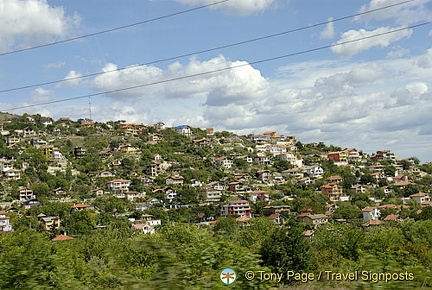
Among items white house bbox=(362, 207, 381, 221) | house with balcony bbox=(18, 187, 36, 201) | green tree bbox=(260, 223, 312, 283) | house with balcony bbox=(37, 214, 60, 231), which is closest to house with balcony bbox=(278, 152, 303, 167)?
white house bbox=(362, 207, 381, 221)

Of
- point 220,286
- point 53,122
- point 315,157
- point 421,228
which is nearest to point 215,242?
point 220,286

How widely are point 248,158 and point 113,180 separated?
101 feet

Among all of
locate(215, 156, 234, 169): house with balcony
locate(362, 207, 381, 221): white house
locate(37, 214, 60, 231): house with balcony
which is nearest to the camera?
locate(37, 214, 60, 231): house with balcony

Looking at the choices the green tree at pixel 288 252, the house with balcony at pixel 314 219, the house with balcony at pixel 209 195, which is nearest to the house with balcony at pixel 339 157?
the house with balcony at pixel 209 195

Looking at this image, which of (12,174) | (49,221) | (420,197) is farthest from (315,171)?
(12,174)

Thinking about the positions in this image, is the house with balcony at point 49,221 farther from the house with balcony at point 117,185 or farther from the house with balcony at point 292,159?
the house with balcony at point 292,159

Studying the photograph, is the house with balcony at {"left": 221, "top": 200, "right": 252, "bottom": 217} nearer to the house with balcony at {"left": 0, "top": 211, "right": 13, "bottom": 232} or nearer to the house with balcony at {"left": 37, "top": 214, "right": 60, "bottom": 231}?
the house with balcony at {"left": 37, "top": 214, "right": 60, "bottom": 231}

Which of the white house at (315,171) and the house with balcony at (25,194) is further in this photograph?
the white house at (315,171)

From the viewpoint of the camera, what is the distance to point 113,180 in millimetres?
59125

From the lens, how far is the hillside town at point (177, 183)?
42.8 meters

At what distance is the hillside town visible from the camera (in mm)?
42812

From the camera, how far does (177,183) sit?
63.4 m

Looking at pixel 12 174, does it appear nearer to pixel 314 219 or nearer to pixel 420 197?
pixel 314 219

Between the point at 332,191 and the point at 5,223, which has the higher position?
the point at 5,223
